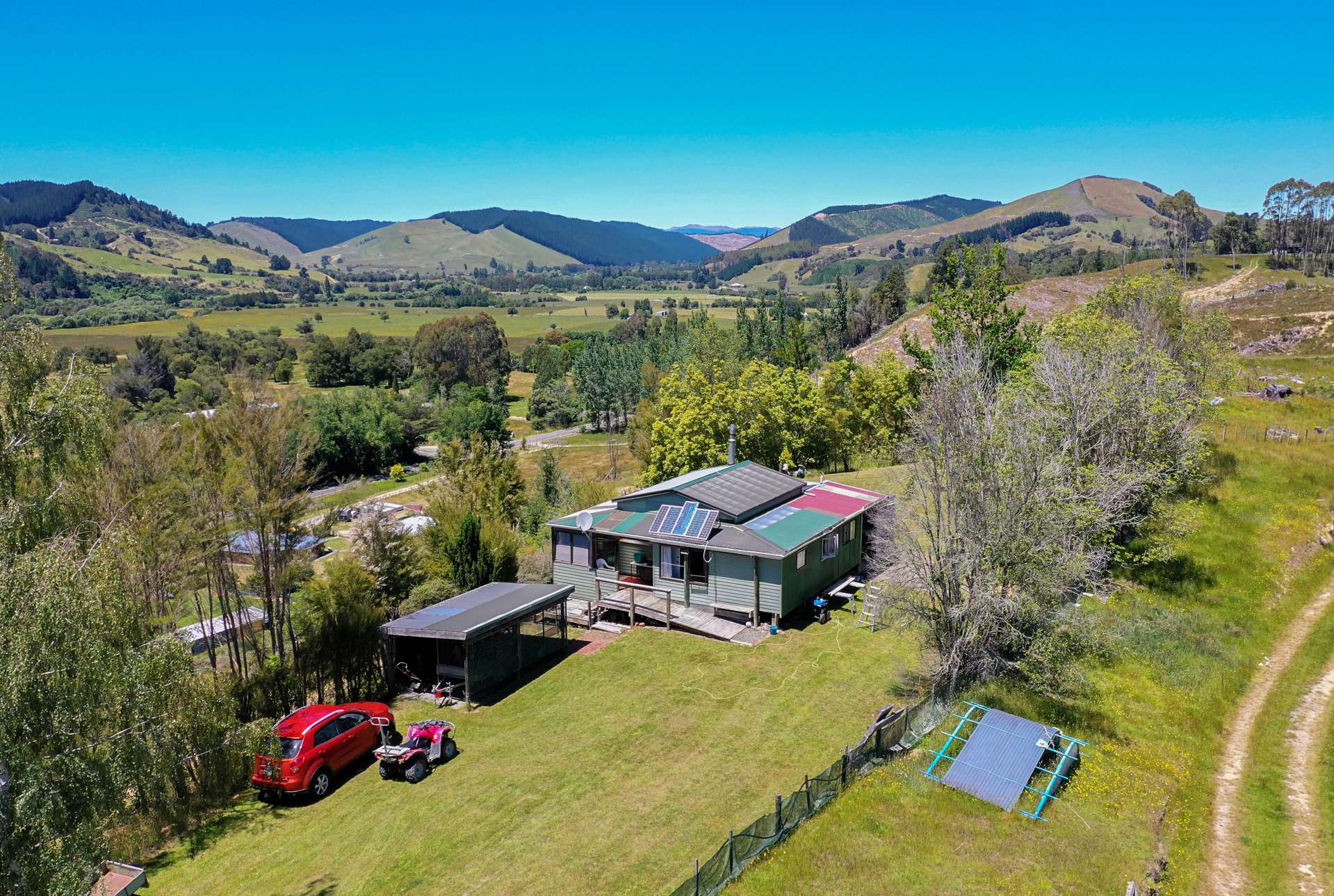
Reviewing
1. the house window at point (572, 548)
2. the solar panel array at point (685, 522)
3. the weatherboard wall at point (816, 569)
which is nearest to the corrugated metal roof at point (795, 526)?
the weatherboard wall at point (816, 569)

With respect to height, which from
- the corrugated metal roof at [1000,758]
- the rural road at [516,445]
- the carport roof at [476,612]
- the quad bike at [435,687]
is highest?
the carport roof at [476,612]

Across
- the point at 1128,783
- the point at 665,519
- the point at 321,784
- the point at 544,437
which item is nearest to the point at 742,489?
the point at 665,519

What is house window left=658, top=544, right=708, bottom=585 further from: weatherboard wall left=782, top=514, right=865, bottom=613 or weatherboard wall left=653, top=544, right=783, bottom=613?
weatherboard wall left=782, top=514, right=865, bottom=613

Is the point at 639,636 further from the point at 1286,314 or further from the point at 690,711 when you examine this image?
the point at 1286,314

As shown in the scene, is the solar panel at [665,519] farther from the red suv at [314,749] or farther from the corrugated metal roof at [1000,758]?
the corrugated metal roof at [1000,758]

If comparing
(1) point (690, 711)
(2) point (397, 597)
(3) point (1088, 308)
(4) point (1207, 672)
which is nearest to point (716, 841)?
(1) point (690, 711)

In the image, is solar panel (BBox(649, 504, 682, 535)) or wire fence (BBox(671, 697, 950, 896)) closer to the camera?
wire fence (BBox(671, 697, 950, 896))

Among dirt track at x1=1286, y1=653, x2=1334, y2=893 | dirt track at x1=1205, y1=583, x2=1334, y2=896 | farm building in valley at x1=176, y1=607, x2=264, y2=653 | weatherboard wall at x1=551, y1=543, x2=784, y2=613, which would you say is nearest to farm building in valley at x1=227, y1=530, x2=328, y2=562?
farm building in valley at x1=176, y1=607, x2=264, y2=653

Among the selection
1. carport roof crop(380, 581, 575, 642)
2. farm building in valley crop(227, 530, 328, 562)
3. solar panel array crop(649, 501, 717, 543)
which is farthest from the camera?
solar panel array crop(649, 501, 717, 543)
